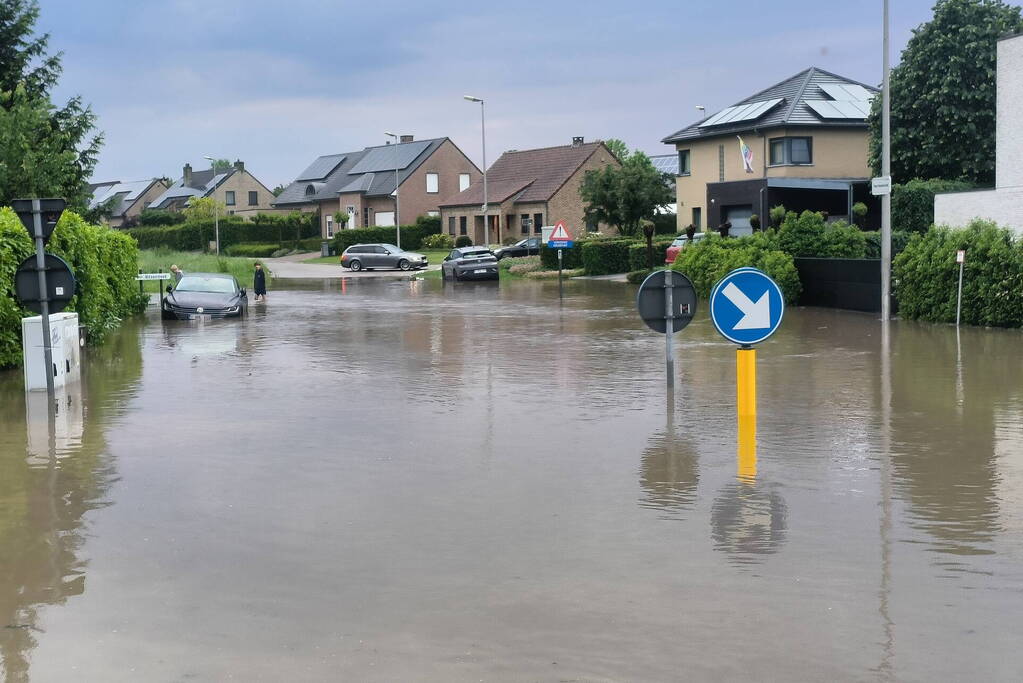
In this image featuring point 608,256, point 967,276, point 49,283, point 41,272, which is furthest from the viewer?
point 608,256

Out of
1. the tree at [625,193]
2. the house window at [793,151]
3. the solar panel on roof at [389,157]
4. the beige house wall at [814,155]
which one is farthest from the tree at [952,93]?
the solar panel on roof at [389,157]

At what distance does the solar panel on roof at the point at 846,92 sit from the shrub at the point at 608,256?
12490mm

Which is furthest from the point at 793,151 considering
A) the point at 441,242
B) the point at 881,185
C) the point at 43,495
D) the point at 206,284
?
the point at 43,495

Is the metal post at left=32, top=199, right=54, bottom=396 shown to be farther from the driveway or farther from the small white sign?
the driveway

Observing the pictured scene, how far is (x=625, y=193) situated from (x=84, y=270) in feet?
137

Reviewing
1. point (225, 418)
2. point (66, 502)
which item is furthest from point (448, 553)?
point (225, 418)

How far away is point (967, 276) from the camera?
22844 mm

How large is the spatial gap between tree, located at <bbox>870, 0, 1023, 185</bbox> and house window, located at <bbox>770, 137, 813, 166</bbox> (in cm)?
684

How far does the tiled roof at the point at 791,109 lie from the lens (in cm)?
5181

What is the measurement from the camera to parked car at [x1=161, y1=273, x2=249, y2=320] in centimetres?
2864

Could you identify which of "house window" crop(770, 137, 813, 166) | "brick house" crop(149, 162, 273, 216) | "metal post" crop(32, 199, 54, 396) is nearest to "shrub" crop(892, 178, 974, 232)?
"house window" crop(770, 137, 813, 166)

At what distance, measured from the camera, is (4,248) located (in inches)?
645

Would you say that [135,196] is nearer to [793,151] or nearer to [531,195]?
[531,195]

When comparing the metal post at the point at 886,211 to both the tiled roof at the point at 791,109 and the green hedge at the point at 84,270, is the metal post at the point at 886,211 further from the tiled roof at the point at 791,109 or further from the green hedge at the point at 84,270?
the tiled roof at the point at 791,109
